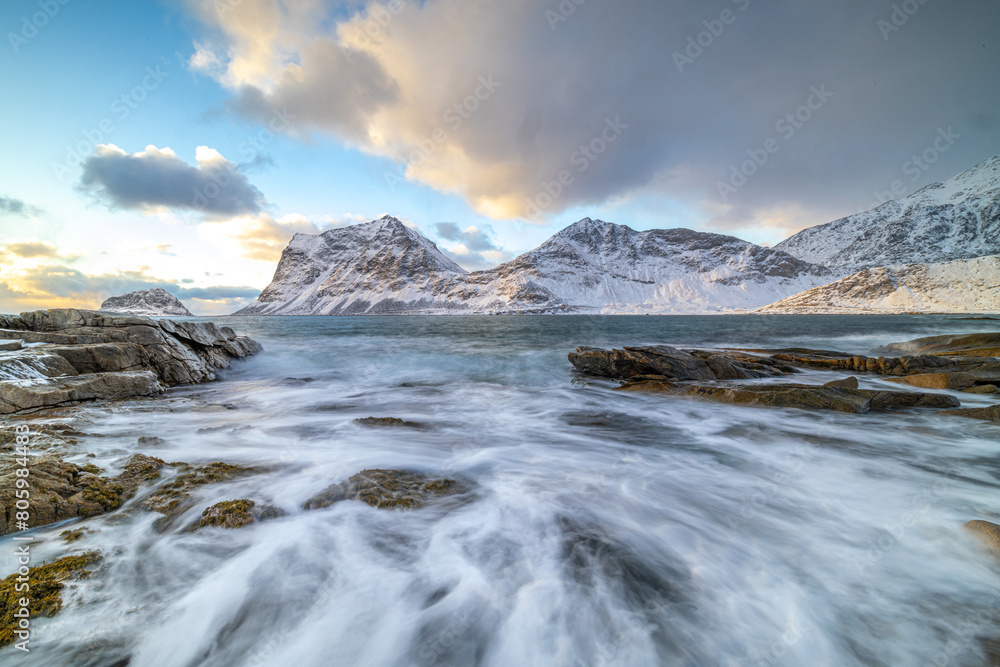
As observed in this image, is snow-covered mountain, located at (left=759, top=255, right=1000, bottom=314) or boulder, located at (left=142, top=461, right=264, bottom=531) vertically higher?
snow-covered mountain, located at (left=759, top=255, right=1000, bottom=314)

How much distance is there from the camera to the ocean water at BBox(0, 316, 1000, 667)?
2.53 metres

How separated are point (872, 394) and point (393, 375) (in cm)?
1429

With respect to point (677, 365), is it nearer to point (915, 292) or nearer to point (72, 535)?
point (72, 535)

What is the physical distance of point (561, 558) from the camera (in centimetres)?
344

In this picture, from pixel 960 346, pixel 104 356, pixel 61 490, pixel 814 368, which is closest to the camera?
pixel 61 490

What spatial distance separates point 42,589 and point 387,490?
2593 millimetres

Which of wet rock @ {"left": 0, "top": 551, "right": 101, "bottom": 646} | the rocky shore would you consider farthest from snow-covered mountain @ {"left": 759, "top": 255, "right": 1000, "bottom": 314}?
wet rock @ {"left": 0, "top": 551, "right": 101, "bottom": 646}

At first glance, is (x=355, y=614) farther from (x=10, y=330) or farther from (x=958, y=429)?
(x=10, y=330)

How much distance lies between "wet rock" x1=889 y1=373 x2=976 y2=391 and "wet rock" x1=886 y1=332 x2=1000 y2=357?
Answer: 18.4 feet

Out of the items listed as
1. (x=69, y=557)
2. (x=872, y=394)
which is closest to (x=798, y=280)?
(x=872, y=394)

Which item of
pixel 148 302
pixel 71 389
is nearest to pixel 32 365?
pixel 71 389

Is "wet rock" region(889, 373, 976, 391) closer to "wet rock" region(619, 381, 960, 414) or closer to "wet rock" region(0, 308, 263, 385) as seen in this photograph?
"wet rock" region(619, 381, 960, 414)

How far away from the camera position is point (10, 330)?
9.26 meters

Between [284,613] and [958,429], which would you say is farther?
[958,429]
